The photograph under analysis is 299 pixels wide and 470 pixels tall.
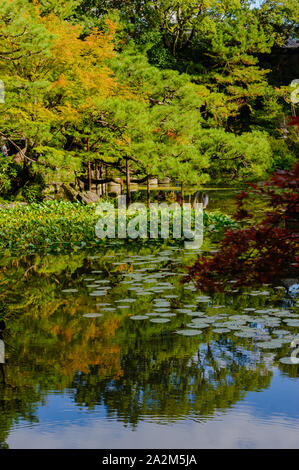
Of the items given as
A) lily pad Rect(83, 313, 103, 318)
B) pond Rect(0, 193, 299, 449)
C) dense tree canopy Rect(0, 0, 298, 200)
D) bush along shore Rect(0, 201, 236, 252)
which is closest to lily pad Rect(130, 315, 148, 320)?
pond Rect(0, 193, 299, 449)

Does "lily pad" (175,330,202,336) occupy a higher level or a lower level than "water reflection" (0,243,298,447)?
higher

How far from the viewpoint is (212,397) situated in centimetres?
396

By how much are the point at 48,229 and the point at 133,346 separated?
262 inches

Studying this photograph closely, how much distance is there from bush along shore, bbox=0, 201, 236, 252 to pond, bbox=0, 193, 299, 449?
318 centimetres

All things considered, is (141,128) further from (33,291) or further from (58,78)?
(33,291)

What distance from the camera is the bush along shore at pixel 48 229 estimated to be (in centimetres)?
1106

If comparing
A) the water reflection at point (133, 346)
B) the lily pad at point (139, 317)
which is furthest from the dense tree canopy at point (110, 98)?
the lily pad at point (139, 317)

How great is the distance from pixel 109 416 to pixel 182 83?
14.3 m

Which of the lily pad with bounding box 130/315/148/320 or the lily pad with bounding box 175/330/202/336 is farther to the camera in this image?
the lily pad with bounding box 130/315/148/320

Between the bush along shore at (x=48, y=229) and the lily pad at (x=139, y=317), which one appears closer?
the lily pad at (x=139, y=317)

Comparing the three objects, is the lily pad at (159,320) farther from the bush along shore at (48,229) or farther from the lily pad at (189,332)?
the bush along shore at (48,229)

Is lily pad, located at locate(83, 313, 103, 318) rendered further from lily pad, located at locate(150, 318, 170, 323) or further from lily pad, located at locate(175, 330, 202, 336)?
lily pad, located at locate(175, 330, 202, 336)

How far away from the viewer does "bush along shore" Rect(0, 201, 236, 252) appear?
11.1m
